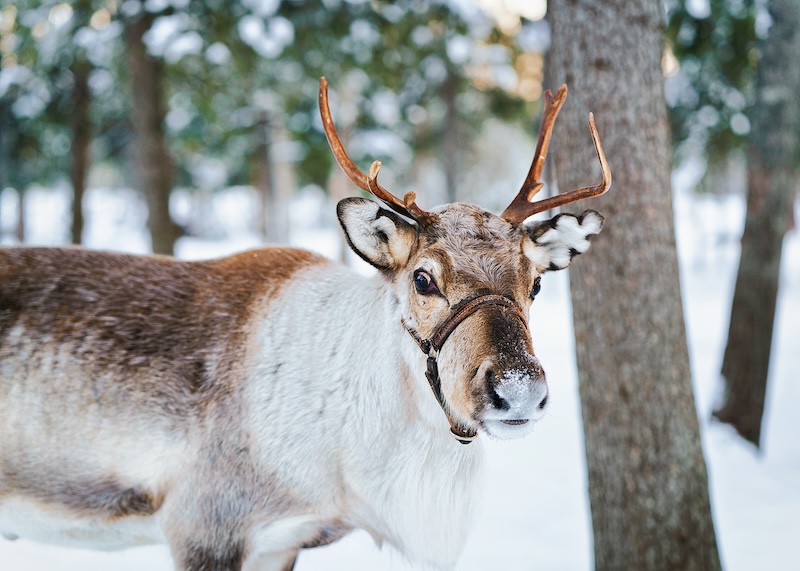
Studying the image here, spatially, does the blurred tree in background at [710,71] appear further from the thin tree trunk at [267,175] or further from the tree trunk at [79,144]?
the thin tree trunk at [267,175]

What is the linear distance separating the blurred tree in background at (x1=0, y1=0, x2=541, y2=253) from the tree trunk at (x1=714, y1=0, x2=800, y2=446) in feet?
12.5

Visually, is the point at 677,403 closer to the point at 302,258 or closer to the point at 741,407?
the point at 302,258

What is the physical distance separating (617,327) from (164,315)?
2112 mm

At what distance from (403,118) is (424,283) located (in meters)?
12.2

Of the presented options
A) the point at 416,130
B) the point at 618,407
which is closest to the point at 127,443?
the point at 618,407

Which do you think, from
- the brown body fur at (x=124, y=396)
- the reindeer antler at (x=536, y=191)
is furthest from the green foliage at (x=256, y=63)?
the reindeer antler at (x=536, y=191)

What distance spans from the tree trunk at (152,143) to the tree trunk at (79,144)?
420cm

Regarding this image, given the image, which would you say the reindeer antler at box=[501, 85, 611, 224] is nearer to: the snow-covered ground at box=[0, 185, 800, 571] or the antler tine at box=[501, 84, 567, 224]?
the antler tine at box=[501, 84, 567, 224]

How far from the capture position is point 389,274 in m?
2.62

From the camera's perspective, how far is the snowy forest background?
475 centimetres

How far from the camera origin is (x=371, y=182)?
244 cm

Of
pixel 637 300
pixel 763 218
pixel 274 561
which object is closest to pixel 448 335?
pixel 274 561

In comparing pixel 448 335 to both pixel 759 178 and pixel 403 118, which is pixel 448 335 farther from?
pixel 403 118

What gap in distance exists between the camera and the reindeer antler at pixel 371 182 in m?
2.46
